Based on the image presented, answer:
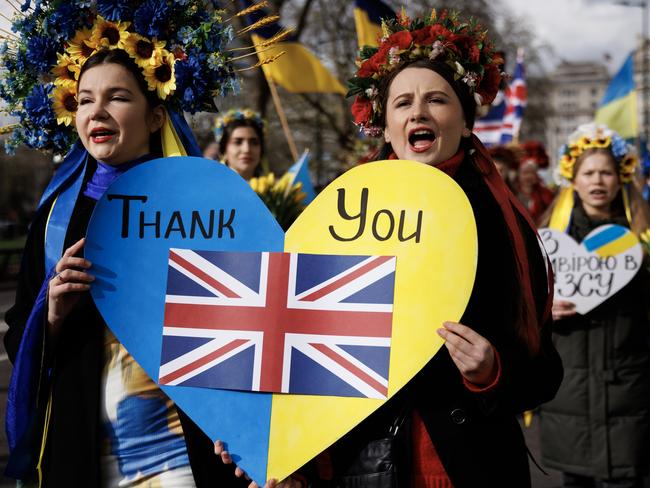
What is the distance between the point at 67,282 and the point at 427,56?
1071 mm

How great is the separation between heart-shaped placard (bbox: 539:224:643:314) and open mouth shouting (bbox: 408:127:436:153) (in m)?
2.38

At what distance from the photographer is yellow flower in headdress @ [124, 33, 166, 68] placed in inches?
96.6

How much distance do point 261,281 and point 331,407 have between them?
341 mm

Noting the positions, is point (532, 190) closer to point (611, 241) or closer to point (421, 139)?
point (611, 241)

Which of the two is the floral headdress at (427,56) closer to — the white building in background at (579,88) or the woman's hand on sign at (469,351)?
the woman's hand on sign at (469,351)

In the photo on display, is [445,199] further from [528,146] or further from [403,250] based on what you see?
[528,146]

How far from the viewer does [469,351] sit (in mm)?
1952

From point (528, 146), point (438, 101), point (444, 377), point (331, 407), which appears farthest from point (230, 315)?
point (528, 146)

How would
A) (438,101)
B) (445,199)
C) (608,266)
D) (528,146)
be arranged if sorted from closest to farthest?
1. (445,199)
2. (438,101)
3. (608,266)
4. (528,146)

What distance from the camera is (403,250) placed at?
80.6 inches

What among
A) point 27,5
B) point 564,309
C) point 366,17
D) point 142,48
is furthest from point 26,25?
point 366,17

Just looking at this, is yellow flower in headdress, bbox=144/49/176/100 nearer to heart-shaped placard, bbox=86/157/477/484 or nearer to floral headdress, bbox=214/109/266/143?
heart-shaped placard, bbox=86/157/477/484

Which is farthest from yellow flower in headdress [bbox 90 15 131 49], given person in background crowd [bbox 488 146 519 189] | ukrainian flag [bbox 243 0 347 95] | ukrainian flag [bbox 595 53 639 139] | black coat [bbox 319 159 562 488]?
ukrainian flag [bbox 595 53 639 139]

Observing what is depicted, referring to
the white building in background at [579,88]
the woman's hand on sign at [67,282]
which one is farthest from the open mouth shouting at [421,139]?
the white building in background at [579,88]
